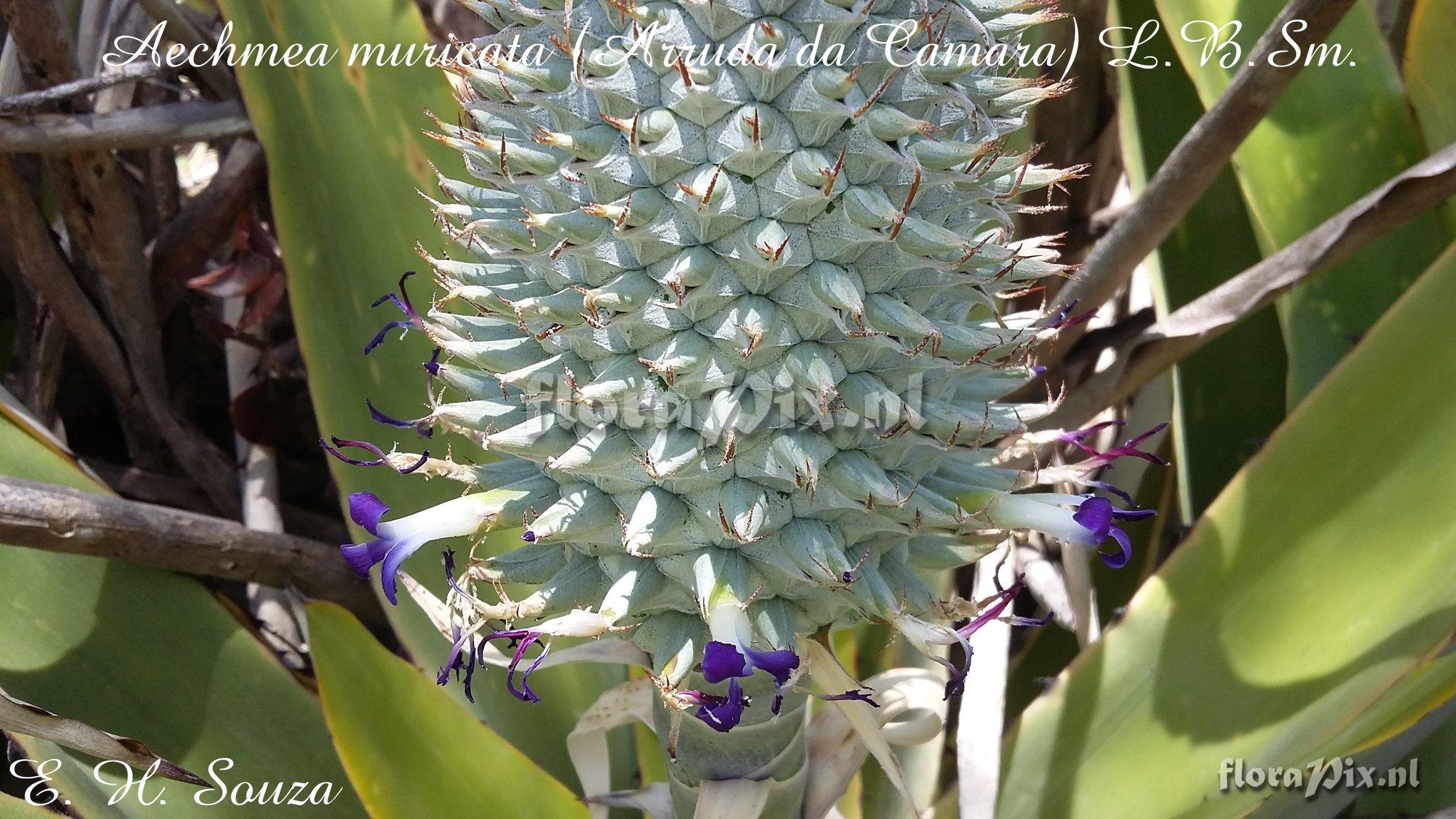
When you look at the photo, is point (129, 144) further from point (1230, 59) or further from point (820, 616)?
point (1230, 59)

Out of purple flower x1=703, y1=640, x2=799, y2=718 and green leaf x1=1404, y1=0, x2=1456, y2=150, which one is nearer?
purple flower x1=703, y1=640, x2=799, y2=718

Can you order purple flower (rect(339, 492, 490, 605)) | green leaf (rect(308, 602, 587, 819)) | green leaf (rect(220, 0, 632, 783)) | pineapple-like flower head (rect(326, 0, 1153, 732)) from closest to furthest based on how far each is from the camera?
pineapple-like flower head (rect(326, 0, 1153, 732)) → purple flower (rect(339, 492, 490, 605)) → green leaf (rect(308, 602, 587, 819)) → green leaf (rect(220, 0, 632, 783))

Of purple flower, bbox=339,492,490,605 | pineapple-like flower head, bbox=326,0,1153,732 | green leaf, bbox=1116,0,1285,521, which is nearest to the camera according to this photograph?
pineapple-like flower head, bbox=326,0,1153,732

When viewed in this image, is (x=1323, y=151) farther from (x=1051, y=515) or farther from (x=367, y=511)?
(x=367, y=511)

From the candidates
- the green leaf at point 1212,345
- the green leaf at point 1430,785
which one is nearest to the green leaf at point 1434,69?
the green leaf at point 1212,345

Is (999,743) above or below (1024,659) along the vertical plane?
above

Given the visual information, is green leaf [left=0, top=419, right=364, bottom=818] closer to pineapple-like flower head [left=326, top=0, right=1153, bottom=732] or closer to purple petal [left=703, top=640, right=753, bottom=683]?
pineapple-like flower head [left=326, top=0, right=1153, bottom=732]

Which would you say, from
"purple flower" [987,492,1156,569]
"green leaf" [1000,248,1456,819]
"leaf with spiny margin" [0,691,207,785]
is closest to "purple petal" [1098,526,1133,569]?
"purple flower" [987,492,1156,569]

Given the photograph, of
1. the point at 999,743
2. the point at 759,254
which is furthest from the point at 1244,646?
the point at 759,254
